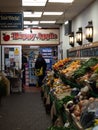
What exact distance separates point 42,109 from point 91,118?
6997 mm

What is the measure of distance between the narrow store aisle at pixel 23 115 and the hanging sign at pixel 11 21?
2.73 metres

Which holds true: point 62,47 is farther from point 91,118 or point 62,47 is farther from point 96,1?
point 91,118

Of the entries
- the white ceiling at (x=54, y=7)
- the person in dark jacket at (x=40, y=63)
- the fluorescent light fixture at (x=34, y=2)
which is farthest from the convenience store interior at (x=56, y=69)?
the person in dark jacket at (x=40, y=63)

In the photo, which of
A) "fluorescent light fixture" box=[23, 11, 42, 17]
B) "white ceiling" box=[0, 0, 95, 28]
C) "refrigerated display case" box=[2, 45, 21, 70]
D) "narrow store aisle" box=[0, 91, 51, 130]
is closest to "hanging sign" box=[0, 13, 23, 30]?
"white ceiling" box=[0, 0, 95, 28]

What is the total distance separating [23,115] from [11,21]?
4.23 meters

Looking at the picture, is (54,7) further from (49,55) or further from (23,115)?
(49,55)

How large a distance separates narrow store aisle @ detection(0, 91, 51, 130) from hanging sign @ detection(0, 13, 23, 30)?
273cm

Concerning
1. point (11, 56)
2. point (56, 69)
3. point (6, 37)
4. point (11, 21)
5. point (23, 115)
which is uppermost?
point (11, 21)

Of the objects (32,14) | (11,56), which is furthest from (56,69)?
(11,56)

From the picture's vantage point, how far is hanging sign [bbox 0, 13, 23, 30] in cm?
1238

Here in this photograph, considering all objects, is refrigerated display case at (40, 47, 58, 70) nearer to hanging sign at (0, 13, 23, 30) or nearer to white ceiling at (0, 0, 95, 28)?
white ceiling at (0, 0, 95, 28)

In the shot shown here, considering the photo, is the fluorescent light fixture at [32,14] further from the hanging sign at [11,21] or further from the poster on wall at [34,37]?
the poster on wall at [34,37]

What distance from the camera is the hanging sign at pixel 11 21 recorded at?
12.4m

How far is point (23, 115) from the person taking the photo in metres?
9.61
